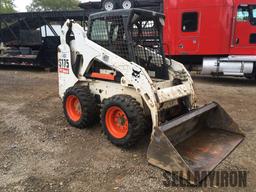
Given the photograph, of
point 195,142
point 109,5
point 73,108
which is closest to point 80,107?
point 73,108

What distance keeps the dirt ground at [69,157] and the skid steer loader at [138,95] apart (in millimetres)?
201

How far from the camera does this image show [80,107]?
4.45m

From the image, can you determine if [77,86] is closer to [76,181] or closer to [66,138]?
[66,138]

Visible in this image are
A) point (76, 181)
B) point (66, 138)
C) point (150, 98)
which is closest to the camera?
point (76, 181)

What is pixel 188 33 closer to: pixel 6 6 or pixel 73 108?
pixel 73 108

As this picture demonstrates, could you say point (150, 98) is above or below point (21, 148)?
above

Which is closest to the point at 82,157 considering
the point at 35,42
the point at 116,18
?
the point at 116,18

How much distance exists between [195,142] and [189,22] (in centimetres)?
631

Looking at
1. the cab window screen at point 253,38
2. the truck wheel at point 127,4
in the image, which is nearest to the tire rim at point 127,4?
the truck wheel at point 127,4

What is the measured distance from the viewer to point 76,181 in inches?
119

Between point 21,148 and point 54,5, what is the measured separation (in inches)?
2072

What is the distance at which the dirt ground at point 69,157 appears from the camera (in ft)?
9.73

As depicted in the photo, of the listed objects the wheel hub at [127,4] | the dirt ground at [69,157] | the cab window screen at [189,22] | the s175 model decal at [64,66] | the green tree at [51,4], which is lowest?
the dirt ground at [69,157]

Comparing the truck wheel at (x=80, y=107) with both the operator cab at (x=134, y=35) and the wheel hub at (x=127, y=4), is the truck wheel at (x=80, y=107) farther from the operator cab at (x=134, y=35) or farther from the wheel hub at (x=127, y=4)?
the wheel hub at (x=127, y=4)
